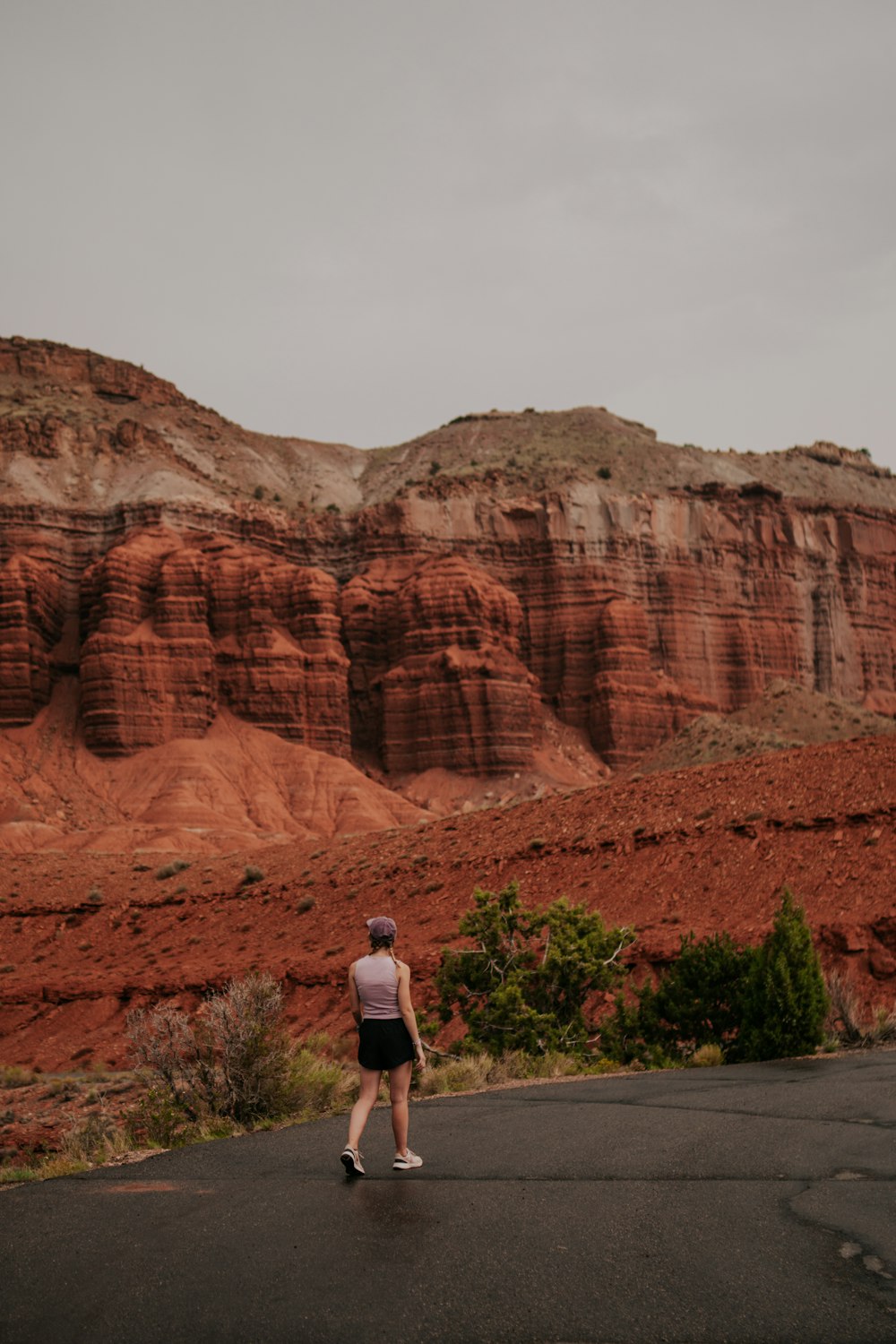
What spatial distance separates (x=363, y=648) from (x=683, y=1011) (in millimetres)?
72355

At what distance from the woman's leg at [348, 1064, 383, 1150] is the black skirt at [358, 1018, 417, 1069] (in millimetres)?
66

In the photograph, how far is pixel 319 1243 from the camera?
6379 mm

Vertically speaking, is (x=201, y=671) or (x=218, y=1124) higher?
(x=201, y=671)

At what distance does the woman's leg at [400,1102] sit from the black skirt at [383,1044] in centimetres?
6

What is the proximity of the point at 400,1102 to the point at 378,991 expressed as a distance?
767 millimetres

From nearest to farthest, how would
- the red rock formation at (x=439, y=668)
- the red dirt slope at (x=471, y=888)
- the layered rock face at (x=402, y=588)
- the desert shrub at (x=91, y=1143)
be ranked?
the desert shrub at (x=91, y=1143)
the red dirt slope at (x=471, y=888)
the layered rock face at (x=402, y=588)
the red rock formation at (x=439, y=668)

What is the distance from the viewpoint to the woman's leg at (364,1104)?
8023 mm

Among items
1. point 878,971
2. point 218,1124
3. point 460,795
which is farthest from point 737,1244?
point 460,795

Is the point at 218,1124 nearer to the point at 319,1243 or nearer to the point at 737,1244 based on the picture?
the point at 319,1243

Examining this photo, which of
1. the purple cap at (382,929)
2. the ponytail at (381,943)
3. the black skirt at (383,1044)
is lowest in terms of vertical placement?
the black skirt at (383,1044)

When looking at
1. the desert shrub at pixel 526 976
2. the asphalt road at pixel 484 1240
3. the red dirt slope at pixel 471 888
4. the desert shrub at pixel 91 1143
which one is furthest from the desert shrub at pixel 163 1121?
the red dirt slope at pixel 471 888

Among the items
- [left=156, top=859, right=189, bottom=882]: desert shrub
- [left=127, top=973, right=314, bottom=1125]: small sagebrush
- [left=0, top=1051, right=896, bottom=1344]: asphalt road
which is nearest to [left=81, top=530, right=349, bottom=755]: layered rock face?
[left=156, top=859, right=189, bottom=882]: desert shrub

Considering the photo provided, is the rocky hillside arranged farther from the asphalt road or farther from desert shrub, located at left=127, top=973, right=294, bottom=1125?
the asphalt road

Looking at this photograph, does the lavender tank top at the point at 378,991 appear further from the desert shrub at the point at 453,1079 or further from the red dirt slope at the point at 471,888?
the red dirt slope at the point at 471,888
